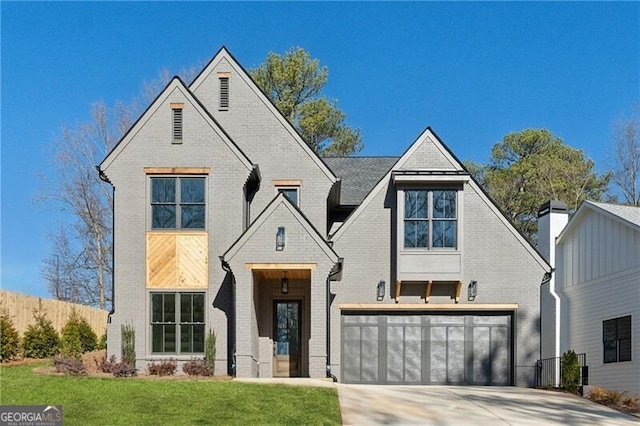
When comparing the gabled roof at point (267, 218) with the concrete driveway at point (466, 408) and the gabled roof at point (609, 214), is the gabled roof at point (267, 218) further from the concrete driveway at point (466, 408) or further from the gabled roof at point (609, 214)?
the gabled roof at point (609, 214)

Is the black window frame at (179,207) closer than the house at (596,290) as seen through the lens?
No

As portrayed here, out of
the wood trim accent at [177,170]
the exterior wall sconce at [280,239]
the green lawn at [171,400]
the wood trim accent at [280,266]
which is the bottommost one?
the green lawn at [171,400]

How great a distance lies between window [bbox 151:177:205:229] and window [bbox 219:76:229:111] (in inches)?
121

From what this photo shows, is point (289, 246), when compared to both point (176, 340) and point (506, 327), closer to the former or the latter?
point (176, 340)

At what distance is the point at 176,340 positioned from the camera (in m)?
23.4

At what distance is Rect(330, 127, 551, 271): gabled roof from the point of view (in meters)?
24.7

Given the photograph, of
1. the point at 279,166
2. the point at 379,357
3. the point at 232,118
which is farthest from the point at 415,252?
the point at 232,118

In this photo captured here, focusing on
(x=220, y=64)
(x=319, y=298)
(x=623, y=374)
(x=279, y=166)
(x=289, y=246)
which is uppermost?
(x=220, y=64)

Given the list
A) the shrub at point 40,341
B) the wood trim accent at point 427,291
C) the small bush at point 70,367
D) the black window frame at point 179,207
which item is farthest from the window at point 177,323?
the wood trim accent at point 427,291

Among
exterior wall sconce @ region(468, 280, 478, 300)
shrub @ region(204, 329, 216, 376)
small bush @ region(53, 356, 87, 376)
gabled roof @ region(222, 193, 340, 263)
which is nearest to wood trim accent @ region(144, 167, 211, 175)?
gabled roof @ region(222, 193, 340, 263)

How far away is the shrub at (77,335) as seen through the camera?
26.2 metres

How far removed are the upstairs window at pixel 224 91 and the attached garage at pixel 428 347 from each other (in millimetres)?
7480

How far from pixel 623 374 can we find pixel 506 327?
3.96m

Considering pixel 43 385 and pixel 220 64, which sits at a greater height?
pixel 220 64
